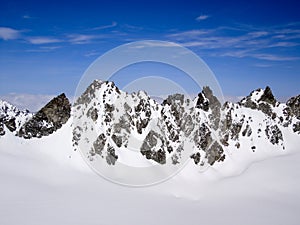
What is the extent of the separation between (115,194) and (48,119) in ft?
38.8

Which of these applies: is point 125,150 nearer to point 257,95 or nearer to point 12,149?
point 12,149

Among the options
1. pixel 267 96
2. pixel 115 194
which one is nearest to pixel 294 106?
pixel 267 96

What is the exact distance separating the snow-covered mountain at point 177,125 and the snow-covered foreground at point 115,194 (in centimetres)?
237

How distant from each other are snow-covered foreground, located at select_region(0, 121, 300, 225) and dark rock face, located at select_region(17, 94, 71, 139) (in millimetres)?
687

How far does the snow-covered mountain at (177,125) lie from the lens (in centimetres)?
3020

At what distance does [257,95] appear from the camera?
5191 cm

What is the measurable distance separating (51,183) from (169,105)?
2151cm

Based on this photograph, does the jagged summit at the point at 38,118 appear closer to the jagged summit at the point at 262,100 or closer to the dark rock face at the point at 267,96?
the jagged summit at the point at 262,100

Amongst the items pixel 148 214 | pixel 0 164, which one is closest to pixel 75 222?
pixel 148 214

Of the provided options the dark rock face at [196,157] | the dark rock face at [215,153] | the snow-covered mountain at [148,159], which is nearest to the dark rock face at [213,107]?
the snow-covered mountain at [148,159]

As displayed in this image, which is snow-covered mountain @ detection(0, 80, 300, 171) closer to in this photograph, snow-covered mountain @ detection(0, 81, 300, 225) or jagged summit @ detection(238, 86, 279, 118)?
jagged summit @ detection(238, 86, 279, 118)

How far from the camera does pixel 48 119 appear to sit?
96.6 ft

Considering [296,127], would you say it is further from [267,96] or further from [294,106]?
[267,96]

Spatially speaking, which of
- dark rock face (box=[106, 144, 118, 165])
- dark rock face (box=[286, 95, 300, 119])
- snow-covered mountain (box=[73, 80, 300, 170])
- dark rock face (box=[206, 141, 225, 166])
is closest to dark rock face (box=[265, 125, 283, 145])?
snow-covered mountain (box=[73, 80, 300, 170])
